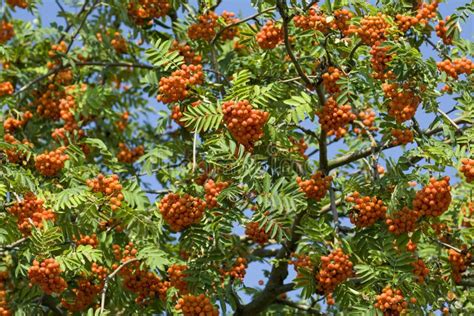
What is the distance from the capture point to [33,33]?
36.9ft

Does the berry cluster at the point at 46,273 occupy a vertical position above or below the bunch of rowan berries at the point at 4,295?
below

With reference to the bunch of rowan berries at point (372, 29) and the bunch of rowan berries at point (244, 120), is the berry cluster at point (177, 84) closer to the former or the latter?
the bunch of rowan berries at point (244, 120)

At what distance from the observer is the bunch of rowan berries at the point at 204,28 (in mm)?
8883

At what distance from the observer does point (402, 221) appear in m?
7.00

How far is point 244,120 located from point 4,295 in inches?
142

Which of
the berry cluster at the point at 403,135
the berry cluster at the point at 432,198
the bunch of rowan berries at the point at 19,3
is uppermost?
the bunch of rowan berries at the point at 19,3

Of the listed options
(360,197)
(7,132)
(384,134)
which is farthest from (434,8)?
(7,132)

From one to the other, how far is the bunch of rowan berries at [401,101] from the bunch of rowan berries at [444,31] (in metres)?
1.13

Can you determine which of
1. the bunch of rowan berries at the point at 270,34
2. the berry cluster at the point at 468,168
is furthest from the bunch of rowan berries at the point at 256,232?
the berry cluster at the point at 468,168

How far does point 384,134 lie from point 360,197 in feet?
2.73

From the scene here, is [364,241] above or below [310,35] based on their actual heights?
below

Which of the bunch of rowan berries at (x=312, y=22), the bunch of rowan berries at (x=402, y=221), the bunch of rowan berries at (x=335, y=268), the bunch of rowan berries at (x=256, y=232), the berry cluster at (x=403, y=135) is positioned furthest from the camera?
the bunch of rowan berries at (x=256, y=232)

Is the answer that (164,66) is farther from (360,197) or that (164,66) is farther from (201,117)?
(360,197)

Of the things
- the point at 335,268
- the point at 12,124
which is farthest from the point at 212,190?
the point at 12,124
